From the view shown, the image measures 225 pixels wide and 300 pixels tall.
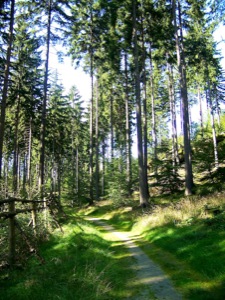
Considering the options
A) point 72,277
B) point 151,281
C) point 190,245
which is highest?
point 190,245

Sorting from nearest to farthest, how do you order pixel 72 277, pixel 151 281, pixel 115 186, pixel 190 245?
pixel 72 277 < pixel 151 281 < pixel 190 245 < pixel 115 186

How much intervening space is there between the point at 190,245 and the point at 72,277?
11.9 ft

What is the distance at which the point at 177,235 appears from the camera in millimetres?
9344

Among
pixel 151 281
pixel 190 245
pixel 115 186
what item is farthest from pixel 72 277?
pixel 115 186

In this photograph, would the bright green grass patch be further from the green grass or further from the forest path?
the green grass

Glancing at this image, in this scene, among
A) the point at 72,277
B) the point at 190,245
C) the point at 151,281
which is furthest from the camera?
the point at 190,245

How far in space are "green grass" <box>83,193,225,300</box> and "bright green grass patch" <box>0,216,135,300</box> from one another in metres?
1.20

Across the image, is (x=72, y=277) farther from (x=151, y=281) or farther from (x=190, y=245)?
(x=190, y=245)

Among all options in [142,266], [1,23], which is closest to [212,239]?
[142,266]

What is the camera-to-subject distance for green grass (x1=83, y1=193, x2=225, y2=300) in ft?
18.9

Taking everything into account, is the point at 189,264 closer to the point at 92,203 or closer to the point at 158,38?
the point at 158,38

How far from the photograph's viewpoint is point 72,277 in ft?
20.1

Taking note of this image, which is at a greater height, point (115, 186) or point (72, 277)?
point (115, 186)

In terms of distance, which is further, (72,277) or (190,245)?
(190,245)
